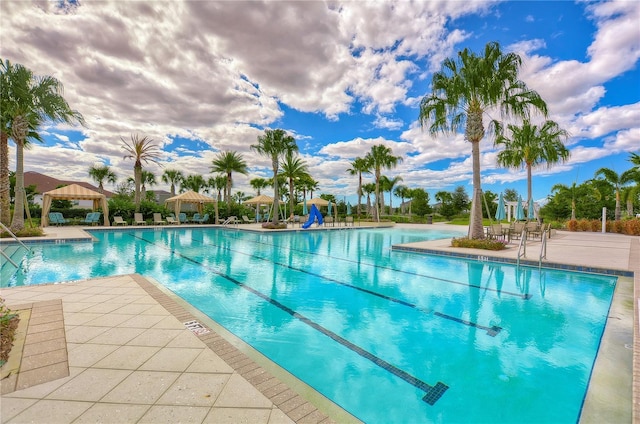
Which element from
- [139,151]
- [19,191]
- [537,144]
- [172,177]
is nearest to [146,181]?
[172,177]

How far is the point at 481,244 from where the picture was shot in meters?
10.9

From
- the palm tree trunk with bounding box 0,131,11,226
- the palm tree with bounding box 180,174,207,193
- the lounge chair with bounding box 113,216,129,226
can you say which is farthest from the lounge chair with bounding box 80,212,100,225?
the palm tree with bounding box 180,174,207,193

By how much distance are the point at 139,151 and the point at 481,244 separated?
25015mm

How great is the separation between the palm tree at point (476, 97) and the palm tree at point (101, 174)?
154ft

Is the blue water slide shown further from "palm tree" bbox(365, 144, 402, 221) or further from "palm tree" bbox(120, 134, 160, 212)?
"palm tree" bbox(120, 134, 160, 212)

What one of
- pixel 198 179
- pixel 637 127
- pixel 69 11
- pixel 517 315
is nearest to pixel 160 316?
pixel 517 315

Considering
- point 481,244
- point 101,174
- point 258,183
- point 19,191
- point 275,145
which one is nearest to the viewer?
point 481,244

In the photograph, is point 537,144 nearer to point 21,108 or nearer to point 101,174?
point 21,108

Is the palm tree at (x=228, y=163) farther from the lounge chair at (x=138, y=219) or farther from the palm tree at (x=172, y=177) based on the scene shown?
the palm tree at (x=172, y=177)

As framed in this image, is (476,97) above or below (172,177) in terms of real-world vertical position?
below

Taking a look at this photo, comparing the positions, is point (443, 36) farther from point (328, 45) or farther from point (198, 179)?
point (198, 179)

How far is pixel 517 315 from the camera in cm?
468

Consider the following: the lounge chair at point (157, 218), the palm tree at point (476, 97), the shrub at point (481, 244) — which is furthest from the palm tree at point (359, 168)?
the shrub at point (481, 244)

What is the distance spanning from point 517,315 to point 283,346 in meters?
3.83
